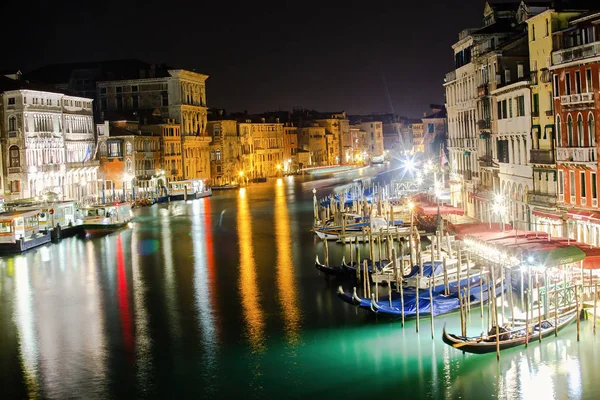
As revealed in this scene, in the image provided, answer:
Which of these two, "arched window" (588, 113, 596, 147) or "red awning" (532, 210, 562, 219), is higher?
"arched window" (588, 113, 596, 147)

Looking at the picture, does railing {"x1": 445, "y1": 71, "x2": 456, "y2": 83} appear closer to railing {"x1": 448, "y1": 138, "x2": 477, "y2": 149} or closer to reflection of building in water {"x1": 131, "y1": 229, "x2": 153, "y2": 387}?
railing {"x1": 448, "y1": 138, "x2": 477, "y2": 149}

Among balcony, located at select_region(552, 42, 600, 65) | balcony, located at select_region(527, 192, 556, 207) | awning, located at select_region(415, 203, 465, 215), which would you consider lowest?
awning, located at select_region(415, 203, 465, 215)

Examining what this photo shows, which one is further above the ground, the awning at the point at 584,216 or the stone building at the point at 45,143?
the stone building at the point at 45,143

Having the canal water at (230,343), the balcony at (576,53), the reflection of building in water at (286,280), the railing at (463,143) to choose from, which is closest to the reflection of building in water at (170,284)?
the canal water at (230,343)

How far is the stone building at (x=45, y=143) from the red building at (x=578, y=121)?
1105 inches

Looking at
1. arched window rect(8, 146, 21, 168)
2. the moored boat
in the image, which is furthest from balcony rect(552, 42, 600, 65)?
arched window rect(8, 146, 21, 168)

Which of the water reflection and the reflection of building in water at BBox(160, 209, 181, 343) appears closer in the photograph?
the water reflection

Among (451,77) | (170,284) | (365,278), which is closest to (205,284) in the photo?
(170,284)

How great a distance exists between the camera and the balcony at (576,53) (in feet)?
64.1

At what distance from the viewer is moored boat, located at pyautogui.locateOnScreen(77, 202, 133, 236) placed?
130 ft

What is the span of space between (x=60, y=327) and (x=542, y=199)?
487 inches

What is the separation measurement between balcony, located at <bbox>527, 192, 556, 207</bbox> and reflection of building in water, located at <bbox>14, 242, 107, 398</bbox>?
11352 millimetres

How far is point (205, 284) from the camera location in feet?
79.9

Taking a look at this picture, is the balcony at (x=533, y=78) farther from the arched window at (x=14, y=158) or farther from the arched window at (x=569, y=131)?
the arched window at (x=14, y=158)
